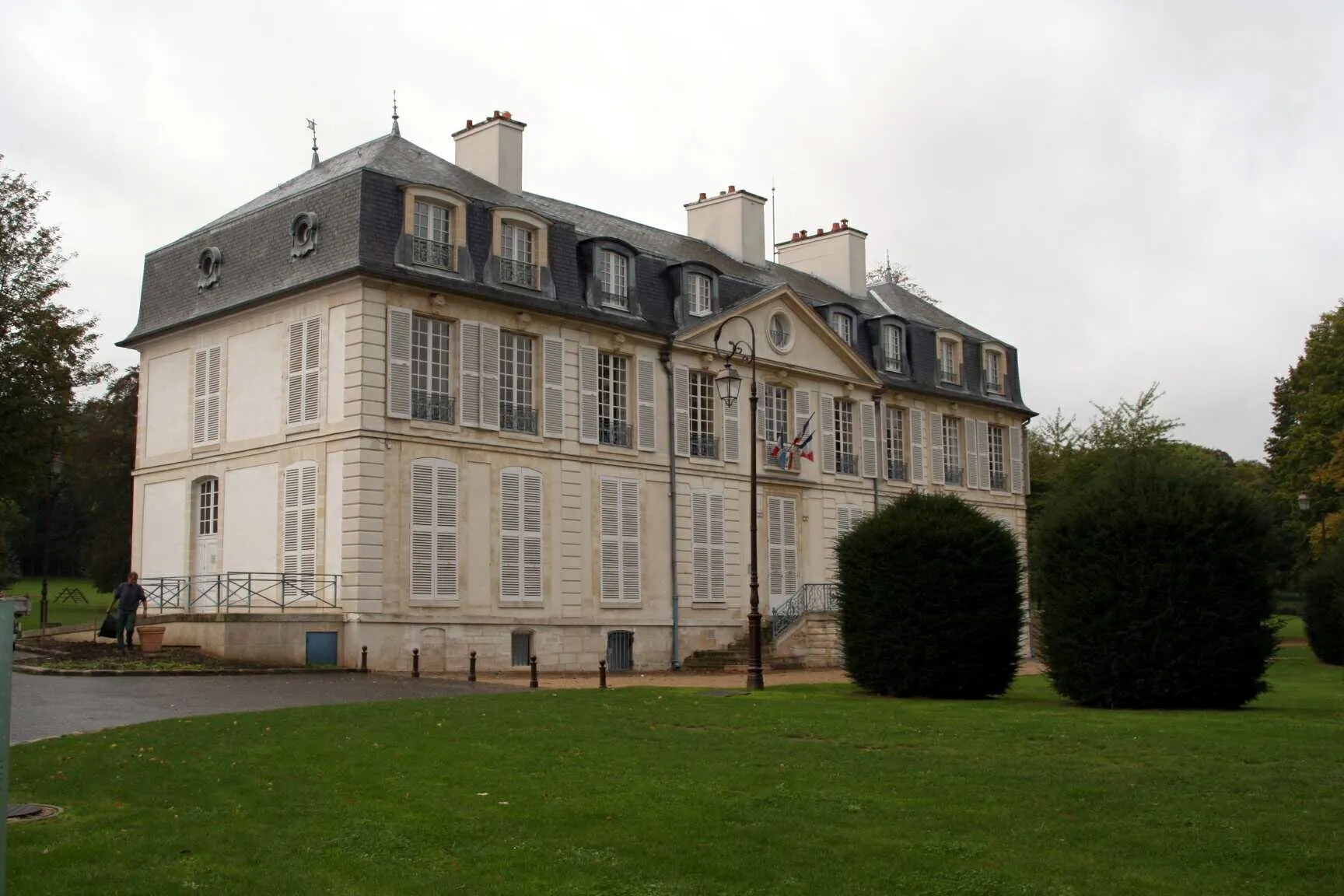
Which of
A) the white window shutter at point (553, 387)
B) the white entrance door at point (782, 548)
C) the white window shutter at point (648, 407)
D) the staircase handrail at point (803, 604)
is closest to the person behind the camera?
the white window shutter at point (553, 387)

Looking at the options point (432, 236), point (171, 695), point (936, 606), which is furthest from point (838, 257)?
point (171, 695)

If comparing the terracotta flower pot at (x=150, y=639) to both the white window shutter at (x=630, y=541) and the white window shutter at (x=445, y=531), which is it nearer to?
the white window shutter at (x=445, y=531)

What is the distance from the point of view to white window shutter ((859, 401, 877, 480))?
36.7 m

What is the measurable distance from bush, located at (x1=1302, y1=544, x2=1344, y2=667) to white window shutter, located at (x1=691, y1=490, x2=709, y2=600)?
14644mm

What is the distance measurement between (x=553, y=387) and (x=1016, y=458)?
18816mm

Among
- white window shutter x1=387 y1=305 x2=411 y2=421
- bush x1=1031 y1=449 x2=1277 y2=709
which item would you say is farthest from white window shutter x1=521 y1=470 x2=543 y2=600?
bush x1=1031 y1=449 x2=1277 y2=709

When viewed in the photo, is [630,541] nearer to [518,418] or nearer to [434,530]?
[518,418]

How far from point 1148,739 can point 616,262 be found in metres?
19.6

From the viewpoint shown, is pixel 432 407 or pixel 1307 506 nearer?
pixel 432 407

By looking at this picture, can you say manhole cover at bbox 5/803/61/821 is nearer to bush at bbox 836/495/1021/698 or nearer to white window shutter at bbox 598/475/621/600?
bush at bbox 836/495/1021/698

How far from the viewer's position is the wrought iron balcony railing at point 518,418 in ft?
91.1

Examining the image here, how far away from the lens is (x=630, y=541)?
3005cm

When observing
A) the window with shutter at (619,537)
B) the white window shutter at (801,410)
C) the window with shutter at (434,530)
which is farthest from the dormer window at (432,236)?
the white window shutter at (801,410)

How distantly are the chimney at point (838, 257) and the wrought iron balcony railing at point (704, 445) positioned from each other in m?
10.5
